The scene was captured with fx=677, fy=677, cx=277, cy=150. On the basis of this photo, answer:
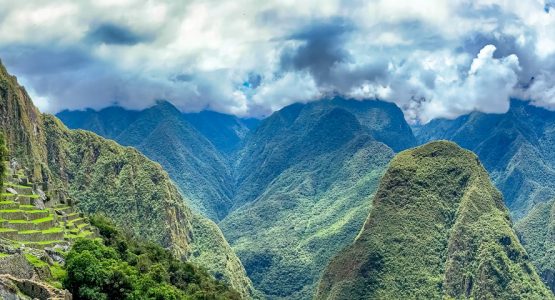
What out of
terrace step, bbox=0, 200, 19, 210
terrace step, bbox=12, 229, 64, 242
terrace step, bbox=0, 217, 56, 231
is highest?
terrace step, bbox=0, 200, 19, 210

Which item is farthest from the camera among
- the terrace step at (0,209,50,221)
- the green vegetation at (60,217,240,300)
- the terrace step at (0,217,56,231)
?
the terrace step at (0,209,50,221)

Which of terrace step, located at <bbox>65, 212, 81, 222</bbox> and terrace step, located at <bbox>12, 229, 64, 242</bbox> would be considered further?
terrace step, located at <bbox>65, 212, 81, 222</bbox>

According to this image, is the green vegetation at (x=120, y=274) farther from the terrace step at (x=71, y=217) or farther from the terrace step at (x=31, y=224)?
the terrace step at (x=31, y=224)

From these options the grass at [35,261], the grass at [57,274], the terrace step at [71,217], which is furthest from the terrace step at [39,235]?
the terrace step at [71,217]

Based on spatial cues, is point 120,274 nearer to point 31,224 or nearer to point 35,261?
point 35,261

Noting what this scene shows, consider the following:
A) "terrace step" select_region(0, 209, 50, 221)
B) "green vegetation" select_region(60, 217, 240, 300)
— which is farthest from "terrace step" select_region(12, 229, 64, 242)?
"green vegetation" select_region(60, 217, 240, 300)

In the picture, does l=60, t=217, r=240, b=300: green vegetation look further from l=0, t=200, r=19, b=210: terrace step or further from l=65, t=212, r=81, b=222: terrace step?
l=0, t=200, r=19, b=210: terrace step

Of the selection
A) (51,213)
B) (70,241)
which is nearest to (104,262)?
(70,241)

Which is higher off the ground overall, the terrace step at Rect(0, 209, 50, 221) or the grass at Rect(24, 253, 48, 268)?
the terrace step at Rect(0, 209, 50, 221)

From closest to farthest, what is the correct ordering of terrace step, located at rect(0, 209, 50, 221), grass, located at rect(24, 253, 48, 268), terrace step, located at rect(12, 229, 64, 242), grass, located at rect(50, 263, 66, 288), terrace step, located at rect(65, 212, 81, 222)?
grass, located at rect(50, 263, 66, 288) → grass, located at rect(24, 253, 48, 268) → terrace step, located at rect(12, 229, 64, 242) → terrace step, located at rect(0, 209, 50, 221) → terrace step, located at rect(65, 212, 81, 222)
